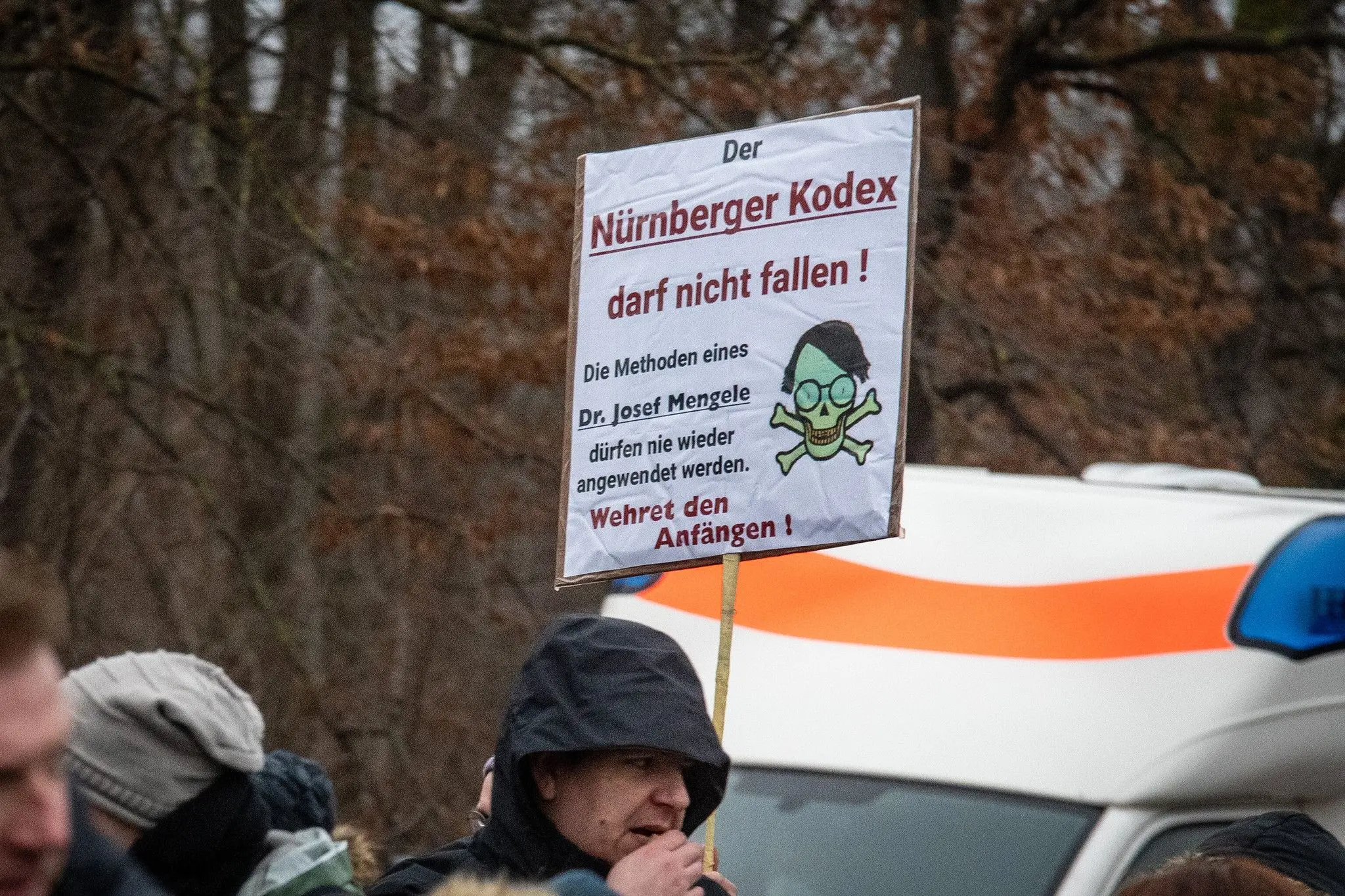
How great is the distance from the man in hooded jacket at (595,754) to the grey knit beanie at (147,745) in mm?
467

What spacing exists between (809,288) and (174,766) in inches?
62.5

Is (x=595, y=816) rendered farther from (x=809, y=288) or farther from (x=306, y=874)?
(x=809, y=288)

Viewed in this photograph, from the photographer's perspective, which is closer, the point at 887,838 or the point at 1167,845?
the point at 1167,845

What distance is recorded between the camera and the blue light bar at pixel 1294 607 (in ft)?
13.3

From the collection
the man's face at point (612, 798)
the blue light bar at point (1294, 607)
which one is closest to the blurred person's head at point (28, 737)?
the man's face at point (612, 798)

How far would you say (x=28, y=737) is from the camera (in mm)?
1684

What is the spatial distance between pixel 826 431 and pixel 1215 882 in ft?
3.95

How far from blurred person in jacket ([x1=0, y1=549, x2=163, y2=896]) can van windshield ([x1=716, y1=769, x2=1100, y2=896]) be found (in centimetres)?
251

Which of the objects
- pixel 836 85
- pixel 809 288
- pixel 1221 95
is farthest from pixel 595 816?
pixel 1221 95

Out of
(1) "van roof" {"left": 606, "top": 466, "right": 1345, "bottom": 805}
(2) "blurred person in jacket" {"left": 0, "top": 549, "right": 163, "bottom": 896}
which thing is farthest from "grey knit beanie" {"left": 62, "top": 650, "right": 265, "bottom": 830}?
(1) "van roof" {"left": 606, "top": 466, "right": 1345, "bottom": 805}

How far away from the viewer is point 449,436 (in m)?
11.0

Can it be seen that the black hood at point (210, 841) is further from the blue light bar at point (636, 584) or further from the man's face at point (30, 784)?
the blue light bar at point (636, 584)

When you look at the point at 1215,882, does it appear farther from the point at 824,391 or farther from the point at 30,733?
the point at 30,733

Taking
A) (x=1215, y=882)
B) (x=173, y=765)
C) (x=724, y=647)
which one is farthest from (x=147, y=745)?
(x=1215, y=882)
